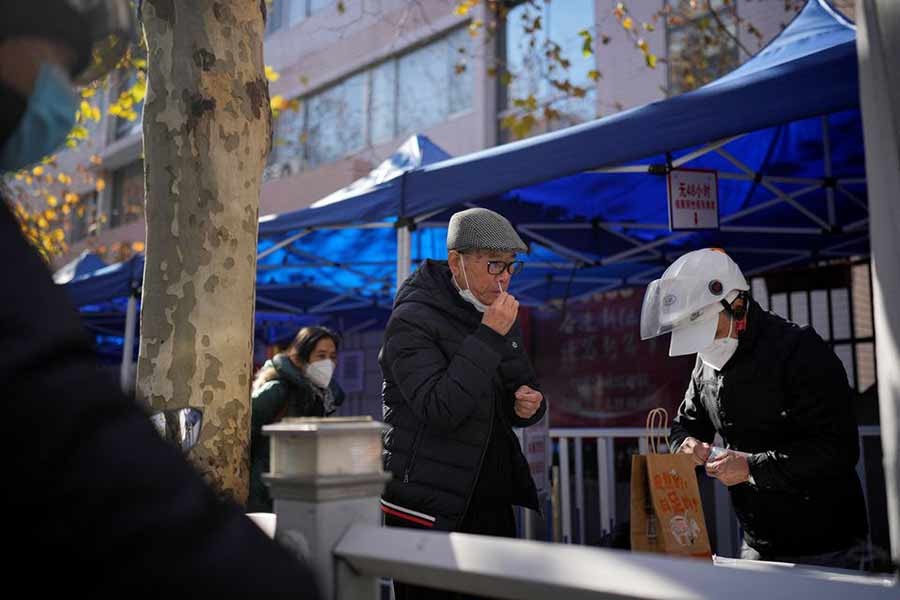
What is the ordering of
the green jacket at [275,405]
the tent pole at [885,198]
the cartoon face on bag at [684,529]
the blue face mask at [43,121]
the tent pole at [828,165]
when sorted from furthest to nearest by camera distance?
the tent pole at [828,165], the green jacket at [275,405], the cartoon face on bag at [684,529], the tent pole at [885,198], the blue face mask at [43,121]

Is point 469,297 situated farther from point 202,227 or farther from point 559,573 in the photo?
point 559,573

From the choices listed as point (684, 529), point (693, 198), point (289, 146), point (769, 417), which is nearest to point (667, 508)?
point (684, 529)

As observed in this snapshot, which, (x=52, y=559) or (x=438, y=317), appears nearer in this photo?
(x=52, y=559)

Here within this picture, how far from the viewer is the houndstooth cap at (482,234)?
9.30 ft

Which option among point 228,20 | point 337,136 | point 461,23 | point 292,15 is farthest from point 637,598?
point 292,15

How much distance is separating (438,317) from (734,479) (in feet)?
3.80

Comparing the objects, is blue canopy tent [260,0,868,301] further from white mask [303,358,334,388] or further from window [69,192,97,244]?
window [69,192,97,244]

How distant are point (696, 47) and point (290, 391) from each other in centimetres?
850

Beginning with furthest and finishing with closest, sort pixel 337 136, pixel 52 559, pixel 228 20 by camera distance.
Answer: pixel 337 136, pixel 228 20, pixel 52 559

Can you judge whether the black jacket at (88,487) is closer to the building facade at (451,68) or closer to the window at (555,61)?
the building facade at (451,68)

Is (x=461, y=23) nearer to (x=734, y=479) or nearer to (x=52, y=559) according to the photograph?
(x=734, y=479)

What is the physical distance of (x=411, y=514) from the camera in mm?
2590

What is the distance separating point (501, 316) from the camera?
261 cm

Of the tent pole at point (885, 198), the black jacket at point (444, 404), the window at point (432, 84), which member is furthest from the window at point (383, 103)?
the tent pole at point (885, 198)
